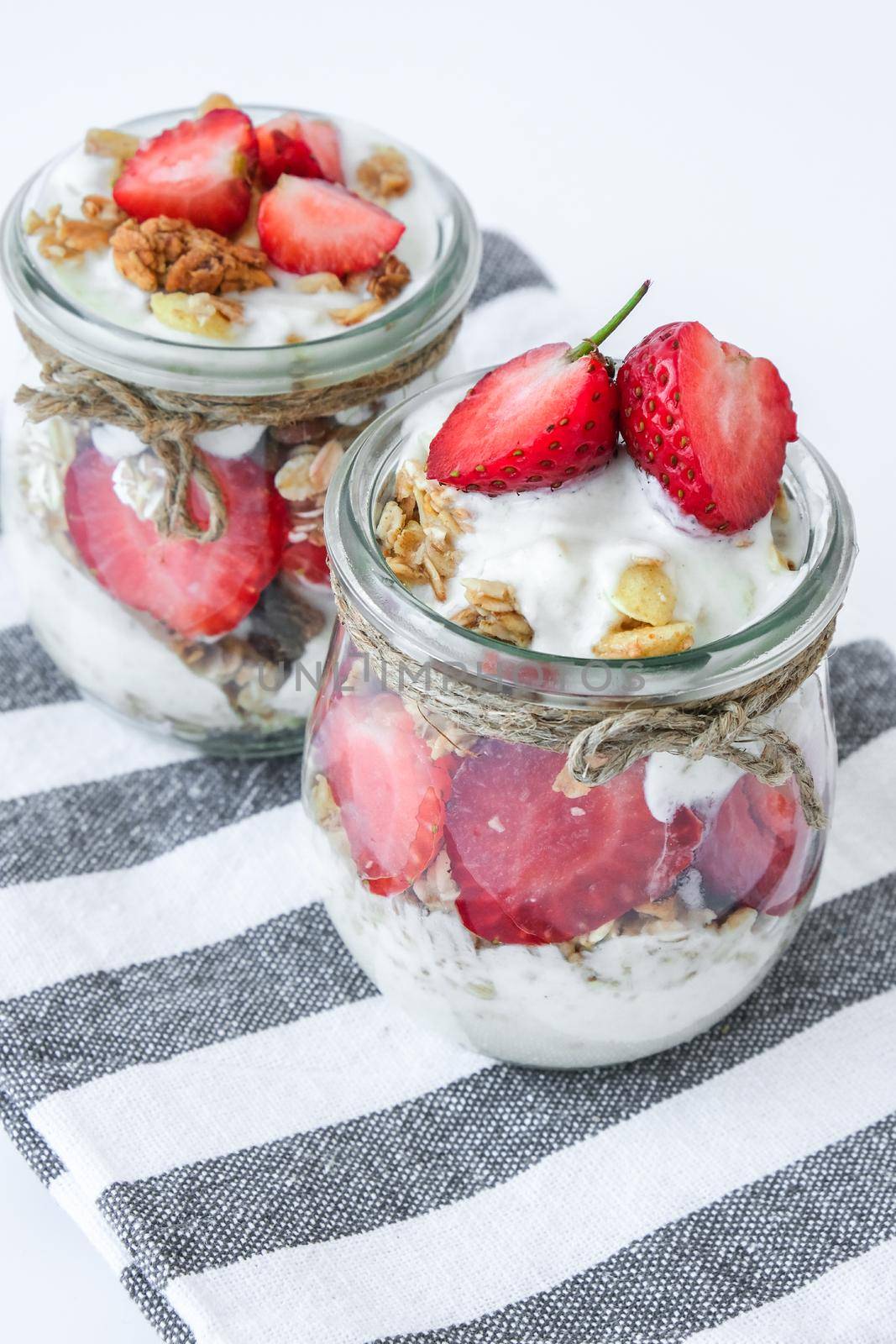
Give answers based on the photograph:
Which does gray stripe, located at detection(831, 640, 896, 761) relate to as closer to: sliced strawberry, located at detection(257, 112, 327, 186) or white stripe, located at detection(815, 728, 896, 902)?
white stripe, located at detection(815, 728, 896, 902)

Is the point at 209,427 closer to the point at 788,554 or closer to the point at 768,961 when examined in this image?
the point at 788,554

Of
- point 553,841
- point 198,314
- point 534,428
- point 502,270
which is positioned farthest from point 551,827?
point 502,270

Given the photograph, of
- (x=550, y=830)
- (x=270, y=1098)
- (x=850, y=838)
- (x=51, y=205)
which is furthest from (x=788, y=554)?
(x=51, y=205)

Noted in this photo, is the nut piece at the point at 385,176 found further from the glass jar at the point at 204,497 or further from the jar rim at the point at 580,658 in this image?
the jar rim at the point at 580,658

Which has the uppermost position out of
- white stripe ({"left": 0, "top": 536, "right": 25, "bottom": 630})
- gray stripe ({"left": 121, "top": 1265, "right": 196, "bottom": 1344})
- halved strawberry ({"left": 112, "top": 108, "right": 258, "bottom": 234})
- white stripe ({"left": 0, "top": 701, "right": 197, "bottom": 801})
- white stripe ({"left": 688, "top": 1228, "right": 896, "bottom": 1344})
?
halved strawberry ({"left": 112, "top": 108, "right": 258, "bottom": 234})

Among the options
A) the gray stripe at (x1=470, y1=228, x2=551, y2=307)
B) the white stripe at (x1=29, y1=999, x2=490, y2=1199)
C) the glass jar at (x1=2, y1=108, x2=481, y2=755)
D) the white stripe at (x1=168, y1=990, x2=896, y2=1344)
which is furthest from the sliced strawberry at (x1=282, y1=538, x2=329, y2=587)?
the gray stripe at (x1=470, y1=228, x2=551, y2=307)
